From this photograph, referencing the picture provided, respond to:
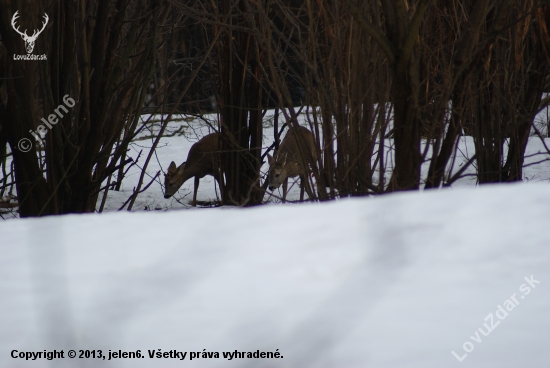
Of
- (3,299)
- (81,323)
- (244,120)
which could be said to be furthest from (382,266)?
(244,120)

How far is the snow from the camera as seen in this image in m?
1.82

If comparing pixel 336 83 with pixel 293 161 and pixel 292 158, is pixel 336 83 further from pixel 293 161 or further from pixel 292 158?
pixel 292 158

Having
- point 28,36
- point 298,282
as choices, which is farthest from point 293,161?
point 298,282

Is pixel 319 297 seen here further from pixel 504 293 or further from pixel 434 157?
pixel 434 157

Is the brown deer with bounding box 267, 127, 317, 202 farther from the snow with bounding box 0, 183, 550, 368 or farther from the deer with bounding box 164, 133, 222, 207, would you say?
the deer with bounding box 164, 133, 222, 207

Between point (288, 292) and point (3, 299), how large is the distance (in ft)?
3.10

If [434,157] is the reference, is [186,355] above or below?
below

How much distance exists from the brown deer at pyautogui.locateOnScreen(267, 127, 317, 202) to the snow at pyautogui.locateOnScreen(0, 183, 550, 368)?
97 centimetres

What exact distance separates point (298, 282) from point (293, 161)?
2.73 meters

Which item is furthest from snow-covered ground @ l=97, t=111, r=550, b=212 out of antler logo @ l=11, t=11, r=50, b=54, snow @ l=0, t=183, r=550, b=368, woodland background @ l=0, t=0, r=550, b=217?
snow @ l=0, t=183, r=550, b=368

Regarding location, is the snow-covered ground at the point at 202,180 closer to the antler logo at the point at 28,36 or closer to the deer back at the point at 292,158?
the deer back at the point at 292,158

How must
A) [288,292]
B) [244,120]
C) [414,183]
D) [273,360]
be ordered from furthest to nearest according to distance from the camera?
[244,120] < [414,183] < [288,292] < [273,360]

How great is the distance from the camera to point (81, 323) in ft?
6.68

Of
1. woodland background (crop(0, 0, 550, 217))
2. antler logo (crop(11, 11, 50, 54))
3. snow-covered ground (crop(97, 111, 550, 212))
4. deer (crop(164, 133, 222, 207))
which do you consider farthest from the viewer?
deer (crop(164, 133, 222, 207))
